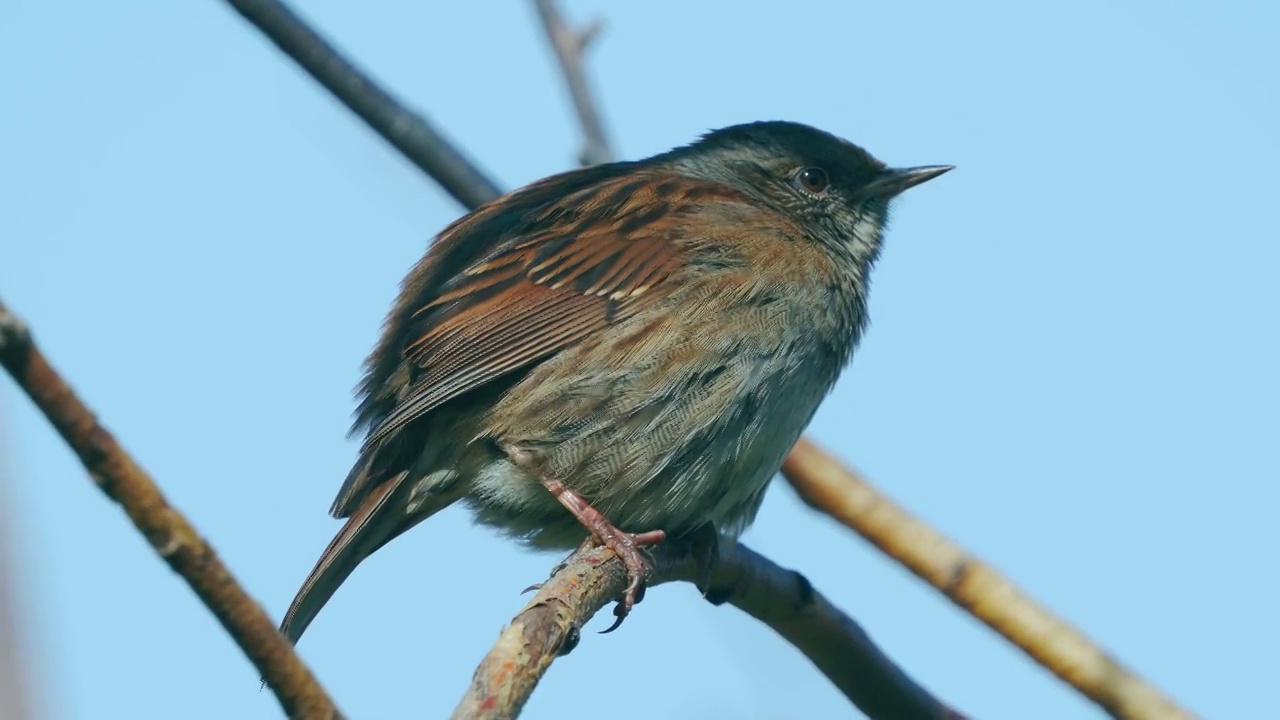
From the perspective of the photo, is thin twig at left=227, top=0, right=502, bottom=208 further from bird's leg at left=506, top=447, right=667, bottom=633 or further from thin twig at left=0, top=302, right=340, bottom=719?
thin twig at left=0, top=302, right=340, bottom=719

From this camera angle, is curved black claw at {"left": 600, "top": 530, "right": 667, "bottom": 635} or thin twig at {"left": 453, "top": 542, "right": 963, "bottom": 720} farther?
curved black claw at {"left": 600, "top": 530, "right": 667, "bottom": 635}

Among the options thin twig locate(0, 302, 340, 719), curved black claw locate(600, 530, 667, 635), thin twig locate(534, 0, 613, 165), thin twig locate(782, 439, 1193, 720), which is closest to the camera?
thin twig locate(0, 302, 340, 719)

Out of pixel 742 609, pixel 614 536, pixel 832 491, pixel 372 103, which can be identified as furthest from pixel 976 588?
pixel 372 103

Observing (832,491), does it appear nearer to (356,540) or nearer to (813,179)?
(356,540)

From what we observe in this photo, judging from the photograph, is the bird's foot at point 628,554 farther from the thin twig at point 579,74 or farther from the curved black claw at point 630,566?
the thin twig at point 579,74

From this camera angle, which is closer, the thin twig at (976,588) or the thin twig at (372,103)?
the thin twig at (976,588)

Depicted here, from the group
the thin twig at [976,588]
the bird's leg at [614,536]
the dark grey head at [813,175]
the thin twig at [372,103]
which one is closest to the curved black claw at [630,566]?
the bird's leg at [614,536]

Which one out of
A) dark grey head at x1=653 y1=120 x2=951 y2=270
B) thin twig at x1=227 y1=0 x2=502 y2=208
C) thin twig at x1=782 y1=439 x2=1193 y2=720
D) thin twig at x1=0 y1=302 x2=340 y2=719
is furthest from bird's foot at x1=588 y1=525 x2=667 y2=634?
thin twig at x1=0 y1=302 x2=340 y2=719

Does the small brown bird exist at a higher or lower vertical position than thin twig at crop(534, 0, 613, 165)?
lower
